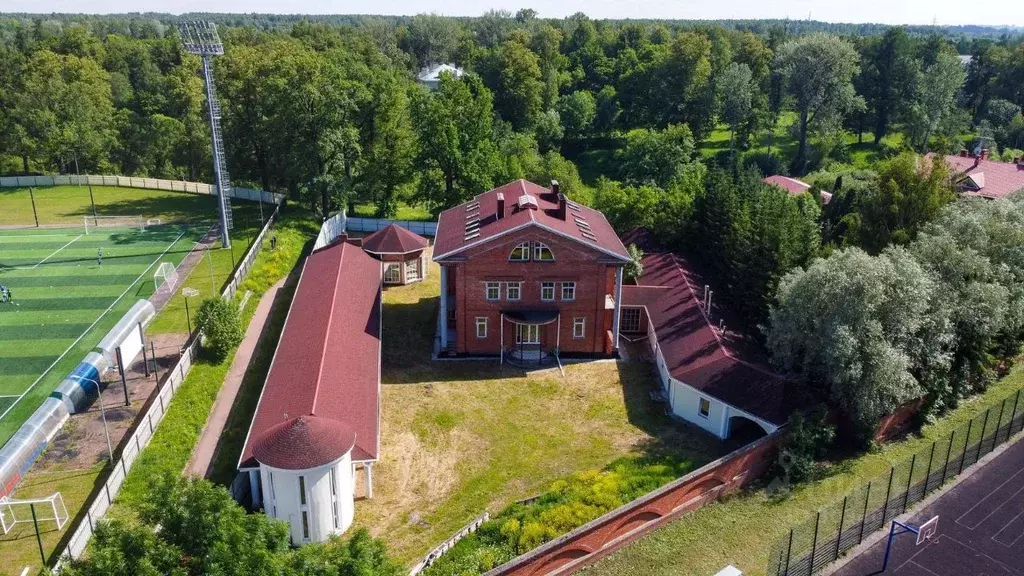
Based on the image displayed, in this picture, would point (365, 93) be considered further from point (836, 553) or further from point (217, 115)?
point (836, 553)

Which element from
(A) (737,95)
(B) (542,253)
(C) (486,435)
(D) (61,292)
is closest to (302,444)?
(C) (486,435)

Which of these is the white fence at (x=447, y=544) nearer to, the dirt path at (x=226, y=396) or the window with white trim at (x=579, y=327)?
the dirt path at (x=226, y=396)

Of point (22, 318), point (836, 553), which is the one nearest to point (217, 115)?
point (22, 318)

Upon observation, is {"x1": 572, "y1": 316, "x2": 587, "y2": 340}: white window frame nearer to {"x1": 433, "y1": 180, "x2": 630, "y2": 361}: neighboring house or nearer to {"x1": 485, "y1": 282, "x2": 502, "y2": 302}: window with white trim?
{"x1": 433, "y1": 180, "x2": 630, "y2": 361}: neighboring house

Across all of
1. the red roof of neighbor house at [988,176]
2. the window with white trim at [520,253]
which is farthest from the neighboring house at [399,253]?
the red roof of neighbor house at [988,176]

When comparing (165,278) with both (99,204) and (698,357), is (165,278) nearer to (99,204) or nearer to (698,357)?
(99,204)

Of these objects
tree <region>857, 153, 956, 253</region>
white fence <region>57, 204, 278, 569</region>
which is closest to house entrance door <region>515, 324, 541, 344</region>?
white fence <region>57, 204, 278, 569</region>
